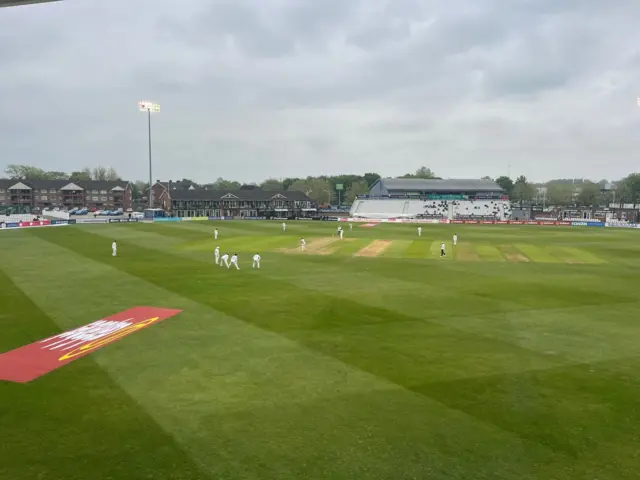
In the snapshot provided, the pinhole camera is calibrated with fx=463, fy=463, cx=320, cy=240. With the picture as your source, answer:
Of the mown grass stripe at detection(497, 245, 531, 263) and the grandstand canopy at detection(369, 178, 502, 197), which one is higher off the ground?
the grandstand canopy at detection(369, 178, 502, 197)

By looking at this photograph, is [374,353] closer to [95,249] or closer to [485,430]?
[485,430]

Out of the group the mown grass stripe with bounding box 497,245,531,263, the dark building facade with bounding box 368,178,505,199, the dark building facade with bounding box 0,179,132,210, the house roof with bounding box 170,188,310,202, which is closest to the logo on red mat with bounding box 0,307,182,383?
the mown grass stripe with bounding box 497,245,531,263

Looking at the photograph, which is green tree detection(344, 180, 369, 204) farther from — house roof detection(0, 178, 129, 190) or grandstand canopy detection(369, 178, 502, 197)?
house roof detection(0, 178, 129, 190)

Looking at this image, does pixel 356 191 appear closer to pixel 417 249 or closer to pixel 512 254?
pixel 417 249

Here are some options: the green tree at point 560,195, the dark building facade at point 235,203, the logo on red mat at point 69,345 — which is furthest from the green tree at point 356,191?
the logo on red mat at point 69,345

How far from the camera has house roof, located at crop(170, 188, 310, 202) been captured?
133500mm

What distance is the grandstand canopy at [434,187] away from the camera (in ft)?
480

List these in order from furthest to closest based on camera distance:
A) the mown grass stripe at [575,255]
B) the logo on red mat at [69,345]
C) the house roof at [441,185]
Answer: the house roof at [441,185] < the mown grass stripe at [575,255] < the logo on red mat at [69,345]

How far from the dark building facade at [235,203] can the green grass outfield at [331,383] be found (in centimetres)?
10253

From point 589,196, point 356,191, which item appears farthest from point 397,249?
point 589,196

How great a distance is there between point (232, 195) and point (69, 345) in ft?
392

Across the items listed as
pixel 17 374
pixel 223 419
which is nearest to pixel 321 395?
pixel 223 419

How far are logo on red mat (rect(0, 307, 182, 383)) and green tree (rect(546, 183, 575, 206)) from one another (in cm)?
19319

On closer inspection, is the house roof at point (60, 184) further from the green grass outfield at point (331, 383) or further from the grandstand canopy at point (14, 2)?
the grandstand canopy at point (14, 2)
